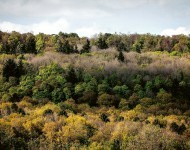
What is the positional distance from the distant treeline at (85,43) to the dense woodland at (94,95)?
12.9 inches

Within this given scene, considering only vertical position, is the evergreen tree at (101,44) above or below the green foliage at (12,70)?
above

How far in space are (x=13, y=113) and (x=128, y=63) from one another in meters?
46.3

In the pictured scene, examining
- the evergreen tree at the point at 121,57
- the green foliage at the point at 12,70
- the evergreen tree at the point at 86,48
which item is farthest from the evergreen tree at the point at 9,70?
the evergreen tree at the point at 86,48

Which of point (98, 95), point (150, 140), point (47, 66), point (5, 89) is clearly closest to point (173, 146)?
point (150, 140)

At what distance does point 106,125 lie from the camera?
187 feet

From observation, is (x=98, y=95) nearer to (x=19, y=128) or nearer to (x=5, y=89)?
(x=5, y=89)

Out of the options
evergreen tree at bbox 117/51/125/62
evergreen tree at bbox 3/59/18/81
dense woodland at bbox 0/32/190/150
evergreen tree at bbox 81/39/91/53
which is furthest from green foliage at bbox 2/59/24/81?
evergreen tree at bbox 81/39/91/53

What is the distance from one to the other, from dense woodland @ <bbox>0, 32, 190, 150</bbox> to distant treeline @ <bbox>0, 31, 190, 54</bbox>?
1.07 ft

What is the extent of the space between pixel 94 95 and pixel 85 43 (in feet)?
153

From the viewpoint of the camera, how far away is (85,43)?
124250 millimetres

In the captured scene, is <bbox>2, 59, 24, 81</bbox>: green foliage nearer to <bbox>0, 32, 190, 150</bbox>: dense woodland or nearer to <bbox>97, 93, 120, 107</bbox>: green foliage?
<bbox>0, 32, 190, 150</bbox>: dense woodland

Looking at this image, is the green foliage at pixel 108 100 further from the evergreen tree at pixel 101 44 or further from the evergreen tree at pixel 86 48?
the evergreen tree at pixel 101 44

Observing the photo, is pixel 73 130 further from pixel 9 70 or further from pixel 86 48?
pixel 86 48

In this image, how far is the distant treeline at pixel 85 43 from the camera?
11888 cm
